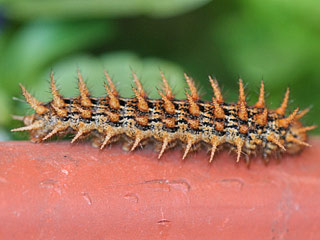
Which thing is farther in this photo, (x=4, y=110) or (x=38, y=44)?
(x=38, y=44)

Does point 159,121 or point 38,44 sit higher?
point 38,44

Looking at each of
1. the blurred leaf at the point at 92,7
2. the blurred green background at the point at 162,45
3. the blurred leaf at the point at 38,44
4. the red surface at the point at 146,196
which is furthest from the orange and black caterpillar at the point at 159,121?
the blurred leaf at the point at 38,44

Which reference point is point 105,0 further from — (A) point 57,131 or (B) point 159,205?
(B) point 159,205

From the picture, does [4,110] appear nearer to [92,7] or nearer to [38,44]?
[38,44]

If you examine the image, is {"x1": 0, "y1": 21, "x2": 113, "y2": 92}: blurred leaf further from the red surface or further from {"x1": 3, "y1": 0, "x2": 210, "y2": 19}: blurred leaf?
the red surface

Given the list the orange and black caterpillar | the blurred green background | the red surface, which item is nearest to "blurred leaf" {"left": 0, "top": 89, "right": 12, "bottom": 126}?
the blurred green background

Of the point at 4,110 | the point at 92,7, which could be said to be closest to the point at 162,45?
the point at 92,7

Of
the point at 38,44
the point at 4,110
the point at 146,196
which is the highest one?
the point at 38,44
